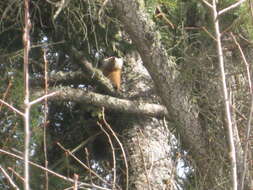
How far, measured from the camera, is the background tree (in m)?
3.11

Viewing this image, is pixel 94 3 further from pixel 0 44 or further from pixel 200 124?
pixel 200 124

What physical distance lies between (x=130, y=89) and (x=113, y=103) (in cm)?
24

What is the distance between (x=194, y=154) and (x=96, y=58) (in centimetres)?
113

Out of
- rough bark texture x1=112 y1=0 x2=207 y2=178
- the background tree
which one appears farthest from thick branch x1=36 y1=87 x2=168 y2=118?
rough bark texture x1=112 y1=0 x2=207 y2=178

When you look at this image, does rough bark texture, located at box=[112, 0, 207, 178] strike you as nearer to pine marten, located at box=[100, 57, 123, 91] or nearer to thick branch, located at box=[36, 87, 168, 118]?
thick branch, located at box=[36, 87, 168, 118]

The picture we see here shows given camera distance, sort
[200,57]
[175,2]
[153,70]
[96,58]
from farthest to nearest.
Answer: [96,58]
[175,2]
[200,57]
[153,70]

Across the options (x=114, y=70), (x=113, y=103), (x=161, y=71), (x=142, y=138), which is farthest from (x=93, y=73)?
(x=161, y=71)

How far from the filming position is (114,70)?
383 centimetres

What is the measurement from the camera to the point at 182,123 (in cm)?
311

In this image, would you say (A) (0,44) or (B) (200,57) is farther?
(A) (0,44)

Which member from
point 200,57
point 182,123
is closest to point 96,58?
point 200,57

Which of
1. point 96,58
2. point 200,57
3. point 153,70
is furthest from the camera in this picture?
point 96,58

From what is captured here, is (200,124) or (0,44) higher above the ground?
(0,44)

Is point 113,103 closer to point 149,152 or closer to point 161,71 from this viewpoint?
point 149,152
